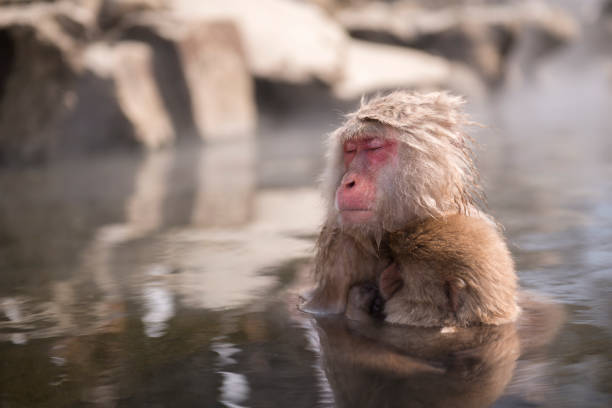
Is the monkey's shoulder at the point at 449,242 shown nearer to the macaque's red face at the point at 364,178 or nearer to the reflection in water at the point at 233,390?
the macaque's red face at the point at 364,178

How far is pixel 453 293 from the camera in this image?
7.29 feet

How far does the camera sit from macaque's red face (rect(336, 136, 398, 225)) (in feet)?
7.27

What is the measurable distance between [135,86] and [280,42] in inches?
131

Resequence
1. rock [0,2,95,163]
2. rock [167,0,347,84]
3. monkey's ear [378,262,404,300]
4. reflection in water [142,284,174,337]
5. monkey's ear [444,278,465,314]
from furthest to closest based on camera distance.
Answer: rock [167,0,347,84]
rock [0,2,95,163]
reflection in water [142,284,174,337]
monkey's ear [378,262,404,300]
monkey's ear [444,278,465,314]

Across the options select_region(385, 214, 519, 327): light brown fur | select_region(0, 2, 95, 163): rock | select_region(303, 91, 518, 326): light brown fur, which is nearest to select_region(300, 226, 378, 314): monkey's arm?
select_region(303, 91, 518, 326): light brown fur

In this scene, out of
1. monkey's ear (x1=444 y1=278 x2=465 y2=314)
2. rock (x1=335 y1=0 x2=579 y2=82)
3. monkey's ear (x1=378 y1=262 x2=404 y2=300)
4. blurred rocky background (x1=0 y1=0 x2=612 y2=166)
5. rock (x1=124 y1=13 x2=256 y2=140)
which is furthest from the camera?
rock (x1=335 y1=0 x2=579 y2=82)

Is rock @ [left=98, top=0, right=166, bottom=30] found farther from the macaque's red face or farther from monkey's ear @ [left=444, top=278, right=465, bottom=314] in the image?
monkey's ear @ [left=444, top=278, right=465, bottom=314]

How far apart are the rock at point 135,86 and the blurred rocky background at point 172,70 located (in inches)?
0.7

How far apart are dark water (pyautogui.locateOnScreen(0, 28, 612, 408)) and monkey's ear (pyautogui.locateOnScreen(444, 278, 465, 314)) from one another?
0.33 ft

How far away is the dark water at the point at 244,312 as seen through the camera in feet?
6.12

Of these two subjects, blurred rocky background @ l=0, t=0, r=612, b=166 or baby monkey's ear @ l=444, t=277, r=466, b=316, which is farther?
blurred rocky background @ l=0, t=0, r=612, b=166

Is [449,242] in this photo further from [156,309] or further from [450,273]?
[156,309]

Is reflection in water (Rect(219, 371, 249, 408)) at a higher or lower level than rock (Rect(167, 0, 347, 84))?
lower

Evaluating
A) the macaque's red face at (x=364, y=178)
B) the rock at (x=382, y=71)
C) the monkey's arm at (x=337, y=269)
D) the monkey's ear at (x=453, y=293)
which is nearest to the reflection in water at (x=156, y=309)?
the monkey's arm at (x=337, y=269)
